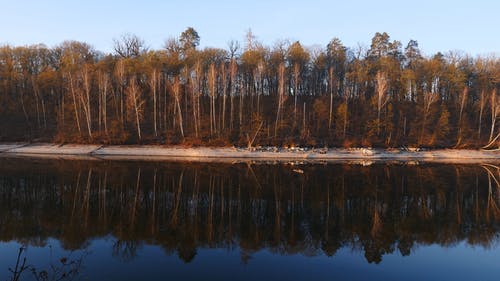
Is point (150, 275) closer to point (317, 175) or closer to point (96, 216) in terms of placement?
point (96, 216)

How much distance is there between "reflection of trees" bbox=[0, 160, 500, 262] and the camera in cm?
1323

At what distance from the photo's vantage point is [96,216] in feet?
51.1

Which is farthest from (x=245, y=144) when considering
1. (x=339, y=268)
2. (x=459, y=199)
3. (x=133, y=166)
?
(x=339, y=268)

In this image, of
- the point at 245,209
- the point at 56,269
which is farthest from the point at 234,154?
the point at 56,269

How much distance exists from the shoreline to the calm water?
13.9 m

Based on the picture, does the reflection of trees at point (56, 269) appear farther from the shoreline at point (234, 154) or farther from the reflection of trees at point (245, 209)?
the shoreline at point (234, 154)

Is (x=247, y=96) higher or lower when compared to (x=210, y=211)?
higher

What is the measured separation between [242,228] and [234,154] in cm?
2788

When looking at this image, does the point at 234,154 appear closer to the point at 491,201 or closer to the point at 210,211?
the point at 210,211

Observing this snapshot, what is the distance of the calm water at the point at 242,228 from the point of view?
10875 millimetres

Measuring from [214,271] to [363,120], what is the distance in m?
48.8

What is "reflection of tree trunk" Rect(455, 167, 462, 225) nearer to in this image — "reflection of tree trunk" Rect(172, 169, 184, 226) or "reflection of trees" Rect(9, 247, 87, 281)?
"reflection of tree trunk" Rect(172, 169, 184, 226)

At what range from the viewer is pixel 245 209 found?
17547mm

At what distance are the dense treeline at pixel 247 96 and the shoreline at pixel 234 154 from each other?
2.58m
